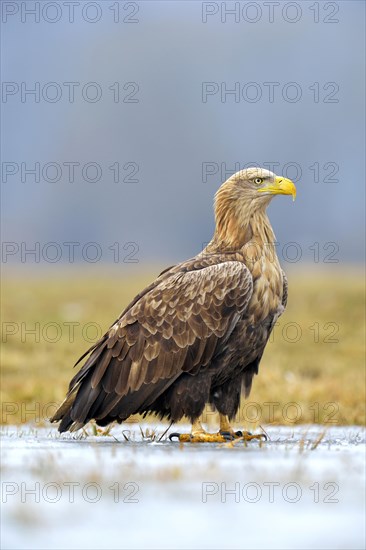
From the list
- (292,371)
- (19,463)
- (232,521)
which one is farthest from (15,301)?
(232,521)

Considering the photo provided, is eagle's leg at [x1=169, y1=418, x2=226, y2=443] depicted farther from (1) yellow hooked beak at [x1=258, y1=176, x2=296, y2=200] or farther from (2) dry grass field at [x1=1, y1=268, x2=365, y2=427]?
(2) dry grass field at [x1=1, y1=268, x2=365, y2=427]

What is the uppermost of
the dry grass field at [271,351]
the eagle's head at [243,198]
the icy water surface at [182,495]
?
the eagle's head at [243,198]

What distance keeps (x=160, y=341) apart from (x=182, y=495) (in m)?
3.96

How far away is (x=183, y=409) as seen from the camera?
1063 cm

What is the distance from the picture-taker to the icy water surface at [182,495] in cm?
565

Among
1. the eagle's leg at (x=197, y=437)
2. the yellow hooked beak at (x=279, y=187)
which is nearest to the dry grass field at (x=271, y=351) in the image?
the eagle's leg at (x=197, y=437)


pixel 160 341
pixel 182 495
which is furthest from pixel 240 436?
pixel 182 495

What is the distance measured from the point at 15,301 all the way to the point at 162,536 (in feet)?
99.0

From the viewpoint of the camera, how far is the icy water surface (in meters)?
5.65

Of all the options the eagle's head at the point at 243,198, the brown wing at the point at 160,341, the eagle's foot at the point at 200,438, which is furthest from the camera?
the eagle's head at the point at 243,198

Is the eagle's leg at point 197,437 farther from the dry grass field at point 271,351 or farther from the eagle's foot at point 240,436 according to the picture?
the dry grass field at point 271,351

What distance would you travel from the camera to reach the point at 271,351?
910 inches

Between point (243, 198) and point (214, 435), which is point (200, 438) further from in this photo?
point (243, 198)

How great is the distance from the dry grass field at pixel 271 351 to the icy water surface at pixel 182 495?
400cm
